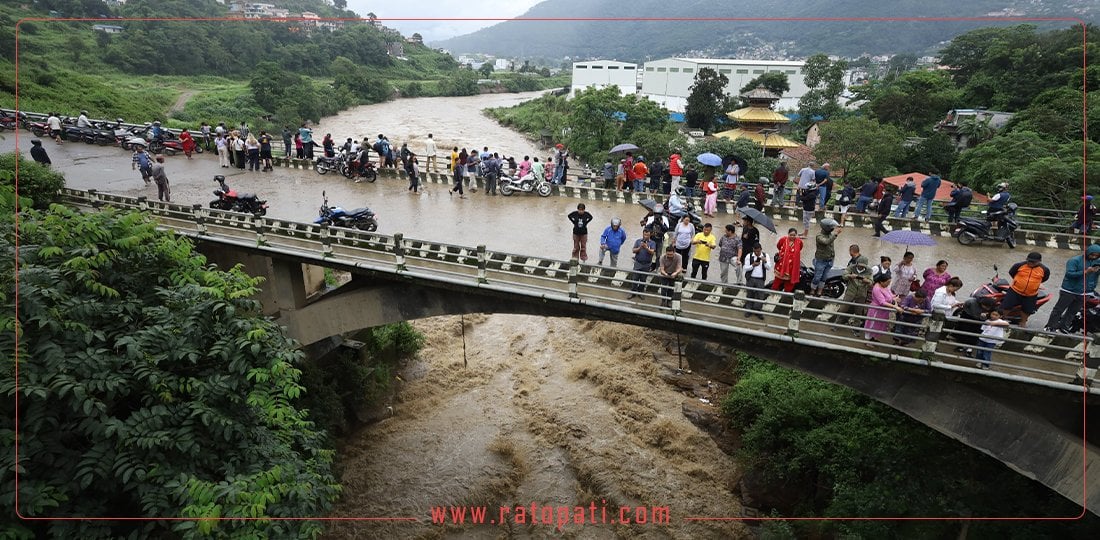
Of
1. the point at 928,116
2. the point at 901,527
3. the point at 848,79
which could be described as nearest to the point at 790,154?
the point at 928,116

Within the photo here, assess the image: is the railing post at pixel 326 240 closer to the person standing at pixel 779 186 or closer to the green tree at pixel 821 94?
the person standing at pixel 779 186

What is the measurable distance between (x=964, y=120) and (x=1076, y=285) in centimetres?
4345

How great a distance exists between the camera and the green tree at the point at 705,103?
198 ft

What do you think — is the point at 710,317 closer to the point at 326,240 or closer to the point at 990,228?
the point at 326,240

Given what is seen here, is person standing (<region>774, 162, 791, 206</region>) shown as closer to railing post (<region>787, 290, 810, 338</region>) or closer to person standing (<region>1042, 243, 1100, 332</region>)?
person standing (<region>1042, 243, 1100, 332</region>)

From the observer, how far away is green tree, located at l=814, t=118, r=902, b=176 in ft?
115

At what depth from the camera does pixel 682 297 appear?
11203 millimetres

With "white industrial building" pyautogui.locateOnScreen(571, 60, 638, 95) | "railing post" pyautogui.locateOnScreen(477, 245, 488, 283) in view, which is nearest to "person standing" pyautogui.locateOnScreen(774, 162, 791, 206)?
"railing post" pyautogui.locateOnScreen(477, 245, 488, 283)

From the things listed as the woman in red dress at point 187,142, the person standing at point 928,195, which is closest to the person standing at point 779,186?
the person standing at point 928,195

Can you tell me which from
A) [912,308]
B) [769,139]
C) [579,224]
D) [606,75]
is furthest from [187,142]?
[606,75]

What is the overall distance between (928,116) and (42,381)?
196 ft

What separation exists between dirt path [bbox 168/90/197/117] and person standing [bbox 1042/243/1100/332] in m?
61.9

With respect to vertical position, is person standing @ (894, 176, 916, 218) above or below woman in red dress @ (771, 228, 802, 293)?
above

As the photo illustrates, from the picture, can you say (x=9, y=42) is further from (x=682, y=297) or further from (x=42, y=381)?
(x=682, y=297)
